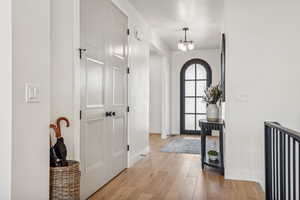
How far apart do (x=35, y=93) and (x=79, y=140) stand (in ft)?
3.37

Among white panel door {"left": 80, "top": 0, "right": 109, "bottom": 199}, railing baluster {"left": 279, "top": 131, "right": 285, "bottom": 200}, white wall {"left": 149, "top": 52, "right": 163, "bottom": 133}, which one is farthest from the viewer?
white wall {"left": 149, "top": 52, "right": 163, "bottom": 133}

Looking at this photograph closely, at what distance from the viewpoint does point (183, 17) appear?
14.4 ft

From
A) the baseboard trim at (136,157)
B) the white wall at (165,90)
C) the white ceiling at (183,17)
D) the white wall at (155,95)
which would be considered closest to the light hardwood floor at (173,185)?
the baseboard trim at (136,157)

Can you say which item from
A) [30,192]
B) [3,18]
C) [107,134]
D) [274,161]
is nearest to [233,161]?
[274,161]

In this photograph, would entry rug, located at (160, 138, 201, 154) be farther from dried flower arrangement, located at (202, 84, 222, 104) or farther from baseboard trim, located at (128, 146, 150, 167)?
dried flower arrangement, located at (202, 84, 222, 104)

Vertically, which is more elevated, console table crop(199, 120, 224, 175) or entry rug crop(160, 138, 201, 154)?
console table crop(199, 120, 224, 175)

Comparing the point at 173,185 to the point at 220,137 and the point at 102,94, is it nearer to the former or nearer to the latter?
the point at 220,137

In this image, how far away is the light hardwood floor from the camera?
265cm

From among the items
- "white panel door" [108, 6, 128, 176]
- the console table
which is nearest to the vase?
the console table

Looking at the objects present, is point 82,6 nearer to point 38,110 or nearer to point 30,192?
point 38,110

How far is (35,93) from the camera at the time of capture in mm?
1481

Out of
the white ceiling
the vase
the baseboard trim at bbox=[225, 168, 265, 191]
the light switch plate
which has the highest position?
the white ceiling

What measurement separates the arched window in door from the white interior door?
3.95m

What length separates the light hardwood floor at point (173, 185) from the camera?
2.65 m
